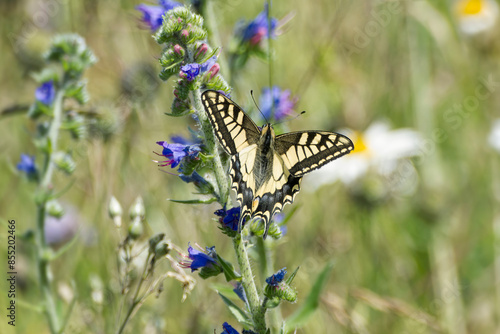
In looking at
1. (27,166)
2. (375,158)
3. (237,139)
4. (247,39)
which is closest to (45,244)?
(27,166)

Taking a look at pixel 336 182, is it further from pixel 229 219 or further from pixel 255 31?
pixel 229 219

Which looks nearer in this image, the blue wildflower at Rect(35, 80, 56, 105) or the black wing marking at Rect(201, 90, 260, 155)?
the black wing marking at Rect(201, 90, 260, 155)

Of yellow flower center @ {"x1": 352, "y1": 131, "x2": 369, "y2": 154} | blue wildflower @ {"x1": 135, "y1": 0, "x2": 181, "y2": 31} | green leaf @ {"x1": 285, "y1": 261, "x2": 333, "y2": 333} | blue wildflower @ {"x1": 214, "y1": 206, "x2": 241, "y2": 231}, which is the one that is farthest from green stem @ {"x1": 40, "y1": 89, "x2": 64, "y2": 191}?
yellow flower center @ {"x1": 352, "y1": 131, "x2": 369, "y2": 154}

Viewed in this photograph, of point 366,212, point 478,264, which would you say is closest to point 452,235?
point 478,264

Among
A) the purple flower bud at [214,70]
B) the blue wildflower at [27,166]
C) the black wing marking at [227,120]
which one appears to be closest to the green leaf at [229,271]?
the black wing marking at [227,120]

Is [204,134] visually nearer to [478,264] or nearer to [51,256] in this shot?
[51,256]

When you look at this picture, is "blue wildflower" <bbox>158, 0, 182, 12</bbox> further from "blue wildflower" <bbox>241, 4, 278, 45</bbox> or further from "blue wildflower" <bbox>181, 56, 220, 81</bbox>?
"blue wildflower" <bbox>181, 56, 220, 81</bbox>
